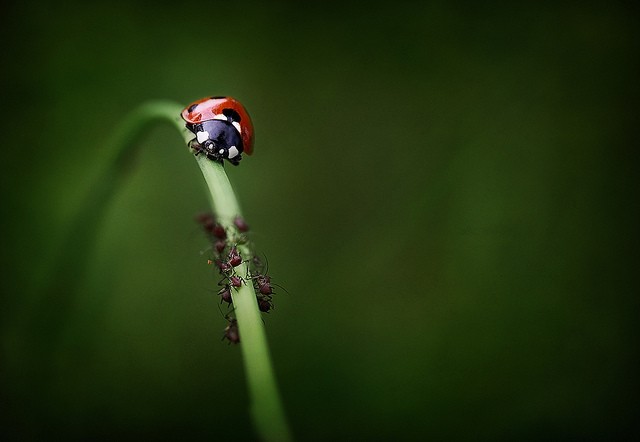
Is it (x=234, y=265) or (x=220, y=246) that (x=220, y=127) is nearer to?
(x=220, y=246)

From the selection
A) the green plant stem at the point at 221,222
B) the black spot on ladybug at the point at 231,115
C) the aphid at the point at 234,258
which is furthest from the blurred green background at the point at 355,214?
the aphid at the point at 234,258

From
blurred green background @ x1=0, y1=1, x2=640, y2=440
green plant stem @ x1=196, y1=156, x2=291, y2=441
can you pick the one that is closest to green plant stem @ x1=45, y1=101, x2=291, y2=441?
green plant stem @ x1=196, y1=156, x2=291, y2=441

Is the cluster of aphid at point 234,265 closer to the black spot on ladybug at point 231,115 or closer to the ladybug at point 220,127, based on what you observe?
the ladybug at point 220,127

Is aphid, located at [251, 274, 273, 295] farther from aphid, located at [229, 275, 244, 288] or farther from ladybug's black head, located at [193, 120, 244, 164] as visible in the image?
ladybug's black head, located at [193, 120, 244, 164]

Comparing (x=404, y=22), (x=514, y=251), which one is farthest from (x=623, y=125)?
(x=404, y=22)

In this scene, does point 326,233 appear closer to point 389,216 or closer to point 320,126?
point 389,216

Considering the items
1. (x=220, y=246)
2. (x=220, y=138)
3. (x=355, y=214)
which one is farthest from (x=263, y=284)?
(x=355, y=214)
